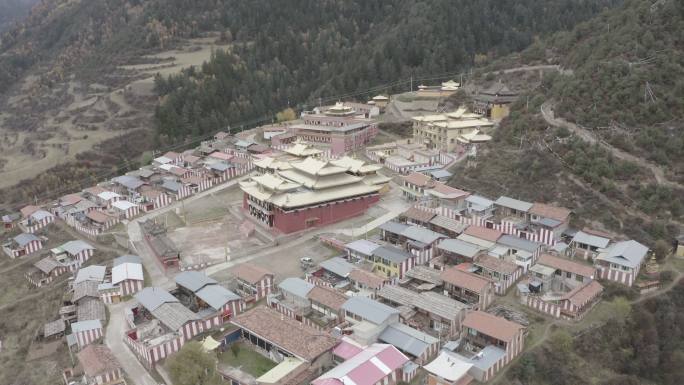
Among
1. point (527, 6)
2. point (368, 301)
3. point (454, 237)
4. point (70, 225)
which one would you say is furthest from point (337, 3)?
point (368, 301)

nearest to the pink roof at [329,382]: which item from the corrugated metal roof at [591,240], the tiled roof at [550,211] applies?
the corrugated metal roof at [591,240]

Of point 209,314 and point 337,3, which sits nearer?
point 209,314

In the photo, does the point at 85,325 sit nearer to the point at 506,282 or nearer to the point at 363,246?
the point at 363,246

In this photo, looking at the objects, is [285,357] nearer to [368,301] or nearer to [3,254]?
[368,301]

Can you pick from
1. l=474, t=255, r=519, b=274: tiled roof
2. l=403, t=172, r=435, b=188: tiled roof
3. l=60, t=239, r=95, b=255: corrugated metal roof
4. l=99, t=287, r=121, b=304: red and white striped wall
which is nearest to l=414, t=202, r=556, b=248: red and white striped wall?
l=403, t=172, r=435, b=188: tiled roof

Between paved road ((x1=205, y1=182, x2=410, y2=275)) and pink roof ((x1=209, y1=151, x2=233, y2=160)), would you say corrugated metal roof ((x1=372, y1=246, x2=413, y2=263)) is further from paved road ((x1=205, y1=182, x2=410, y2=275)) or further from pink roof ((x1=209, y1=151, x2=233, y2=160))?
pink roof ((x1=209, y1=151, x2=233, y2=160))

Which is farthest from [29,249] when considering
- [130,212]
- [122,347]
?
[122,347]
